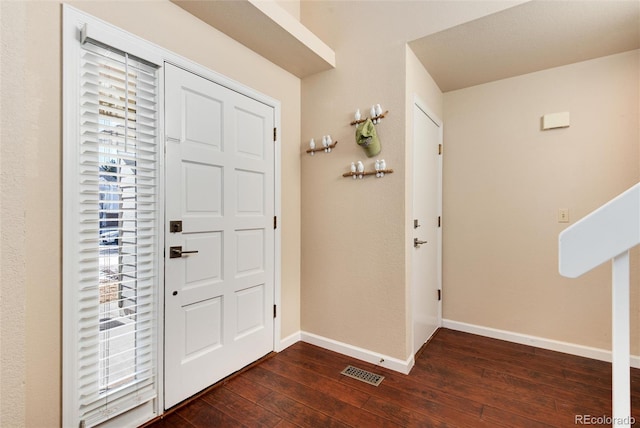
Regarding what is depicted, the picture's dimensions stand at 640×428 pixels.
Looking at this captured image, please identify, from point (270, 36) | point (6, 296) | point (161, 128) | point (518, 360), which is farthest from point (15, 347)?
point (518, 360)

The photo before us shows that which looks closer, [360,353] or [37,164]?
[37,164]

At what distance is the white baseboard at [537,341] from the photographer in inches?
95.3

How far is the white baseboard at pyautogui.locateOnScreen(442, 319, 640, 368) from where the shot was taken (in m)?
2.42

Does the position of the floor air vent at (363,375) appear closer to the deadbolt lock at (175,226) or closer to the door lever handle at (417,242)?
the door lever handle at (417,242)

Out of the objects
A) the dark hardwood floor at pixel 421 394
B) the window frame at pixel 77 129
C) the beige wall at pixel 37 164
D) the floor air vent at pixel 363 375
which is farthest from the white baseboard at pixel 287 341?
the beige wall at pixel 37 164

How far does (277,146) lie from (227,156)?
520mm

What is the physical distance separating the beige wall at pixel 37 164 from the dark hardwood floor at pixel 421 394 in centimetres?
77

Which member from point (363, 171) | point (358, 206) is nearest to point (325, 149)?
point (363, 171)

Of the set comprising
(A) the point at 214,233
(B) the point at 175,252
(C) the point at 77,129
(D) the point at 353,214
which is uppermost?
(C) the point at 77,129

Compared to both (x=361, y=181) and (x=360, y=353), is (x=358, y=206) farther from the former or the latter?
(x=360, y=353)

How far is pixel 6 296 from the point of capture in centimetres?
99

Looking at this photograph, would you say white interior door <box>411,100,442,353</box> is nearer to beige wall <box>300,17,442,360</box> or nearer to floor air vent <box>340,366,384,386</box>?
beige wall <box>300,17,442,360</box>

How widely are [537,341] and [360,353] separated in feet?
5.19

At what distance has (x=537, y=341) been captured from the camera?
266 cm
